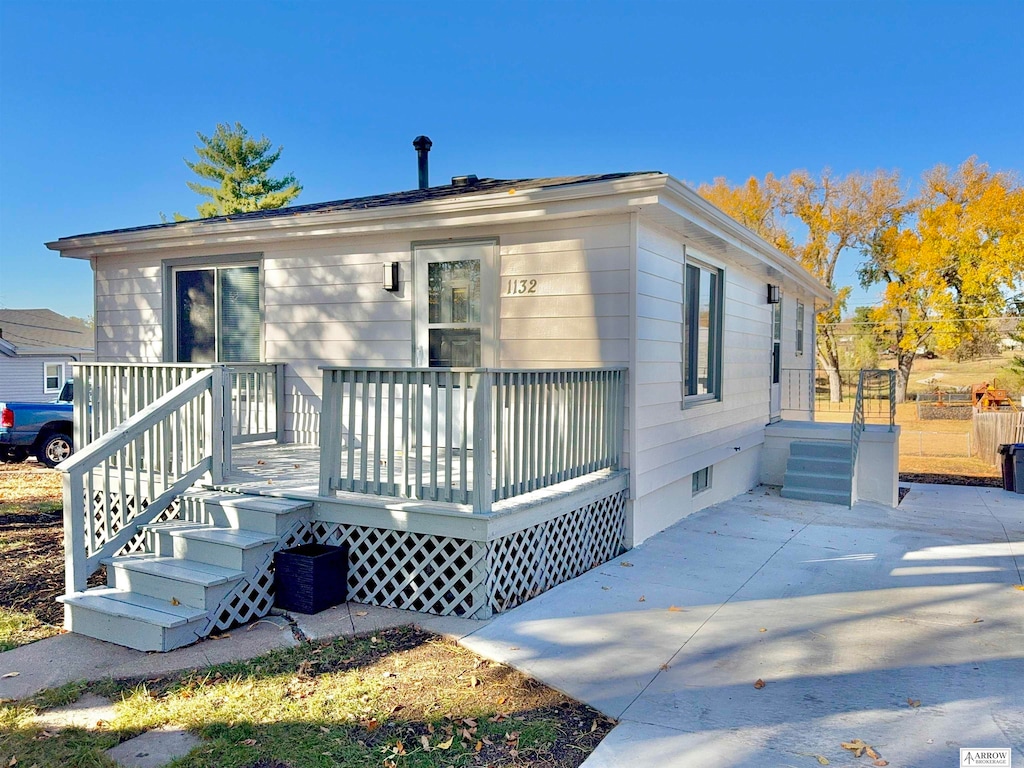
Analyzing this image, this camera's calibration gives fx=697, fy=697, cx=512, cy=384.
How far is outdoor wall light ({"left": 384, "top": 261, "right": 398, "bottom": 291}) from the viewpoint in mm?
6570

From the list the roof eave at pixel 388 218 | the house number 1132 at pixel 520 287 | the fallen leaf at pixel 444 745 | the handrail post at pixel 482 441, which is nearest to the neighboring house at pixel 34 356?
the roof eave at pixel 388 218

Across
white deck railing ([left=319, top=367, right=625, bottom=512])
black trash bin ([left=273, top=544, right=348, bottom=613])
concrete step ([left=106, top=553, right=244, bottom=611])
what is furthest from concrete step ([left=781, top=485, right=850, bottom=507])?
concrete step ([left=106, top=553, right=244, bottom=611])

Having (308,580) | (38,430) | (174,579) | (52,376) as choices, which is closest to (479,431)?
(308,580)

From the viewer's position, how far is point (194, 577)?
4004 millimetres

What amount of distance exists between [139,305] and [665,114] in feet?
78.2

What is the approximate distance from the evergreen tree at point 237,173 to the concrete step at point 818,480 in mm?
22809

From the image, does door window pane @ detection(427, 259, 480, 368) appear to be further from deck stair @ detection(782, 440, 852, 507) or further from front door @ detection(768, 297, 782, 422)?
front door @ detection(768, 297, 782, 422)

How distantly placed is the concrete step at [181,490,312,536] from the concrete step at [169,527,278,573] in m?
0.06

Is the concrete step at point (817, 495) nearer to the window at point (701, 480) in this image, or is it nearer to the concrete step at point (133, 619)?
the window at point (701, 480)

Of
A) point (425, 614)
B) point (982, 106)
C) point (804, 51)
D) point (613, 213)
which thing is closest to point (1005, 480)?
point (613, 213)

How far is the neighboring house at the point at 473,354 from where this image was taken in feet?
14.2

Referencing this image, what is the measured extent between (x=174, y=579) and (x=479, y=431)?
76.8 inches

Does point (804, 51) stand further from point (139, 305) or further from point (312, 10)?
point (139, 305)

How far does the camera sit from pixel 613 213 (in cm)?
550
